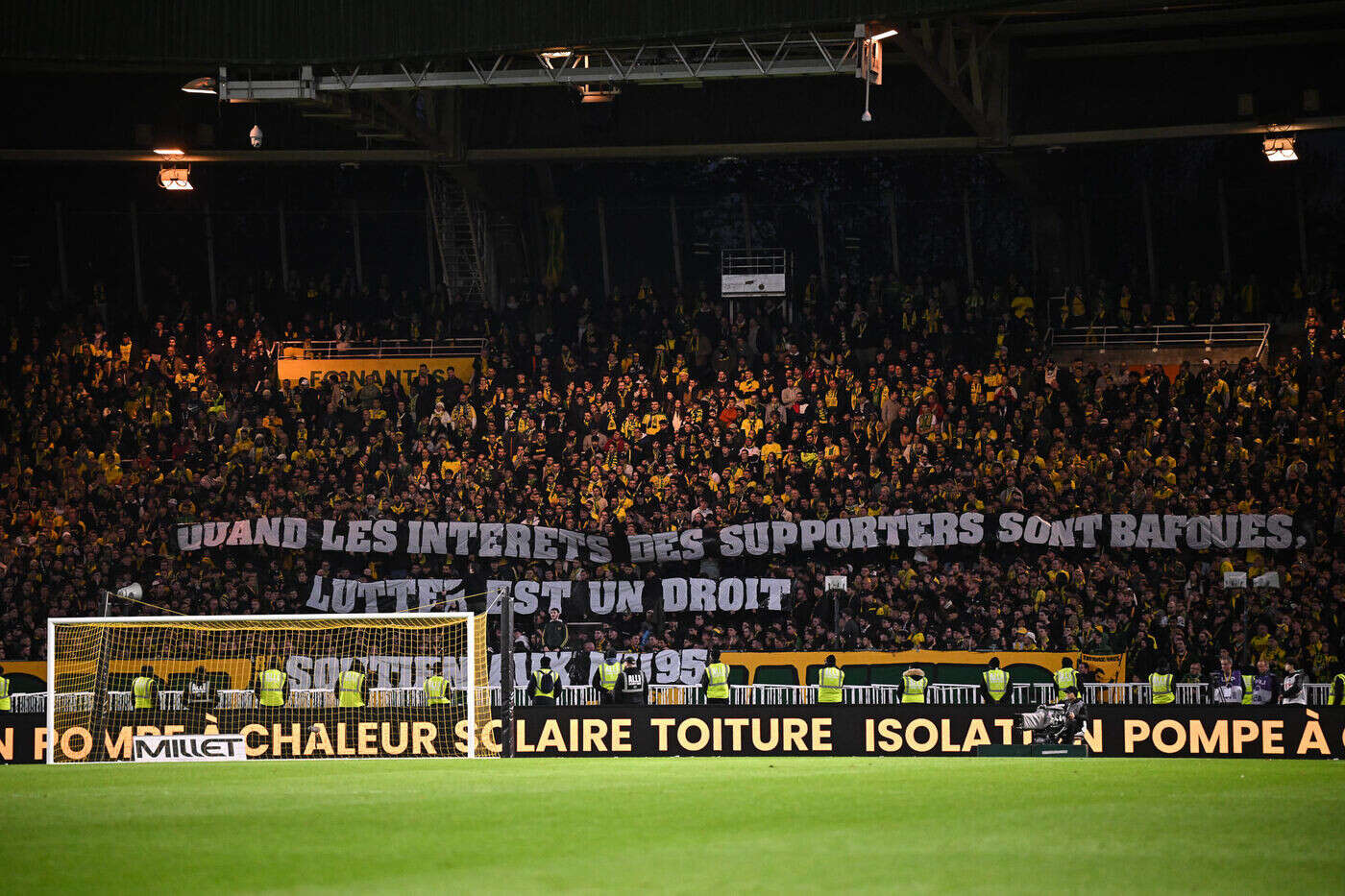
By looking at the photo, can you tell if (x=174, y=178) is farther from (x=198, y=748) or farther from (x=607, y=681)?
(x=198, y=748)

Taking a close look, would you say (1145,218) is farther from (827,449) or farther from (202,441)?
(202,441)

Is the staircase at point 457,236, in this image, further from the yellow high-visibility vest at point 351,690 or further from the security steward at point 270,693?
the yellow high-visibility vest at point 351,690

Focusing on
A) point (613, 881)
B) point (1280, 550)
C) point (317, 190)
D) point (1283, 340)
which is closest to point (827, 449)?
point (1280, 550)

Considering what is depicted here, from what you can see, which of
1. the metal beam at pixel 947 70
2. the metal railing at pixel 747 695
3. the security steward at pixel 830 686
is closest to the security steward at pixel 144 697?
the metal railing at pixel 747 695

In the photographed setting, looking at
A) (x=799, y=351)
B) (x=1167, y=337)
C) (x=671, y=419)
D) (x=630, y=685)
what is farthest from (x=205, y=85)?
(x=1167, y=337)

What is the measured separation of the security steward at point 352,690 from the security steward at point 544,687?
2.57 metres

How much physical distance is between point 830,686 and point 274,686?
27.5ft

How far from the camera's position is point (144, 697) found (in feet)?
79.8

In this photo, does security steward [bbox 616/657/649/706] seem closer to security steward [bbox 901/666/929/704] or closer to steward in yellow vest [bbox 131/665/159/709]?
security steward [bbox 901/666/929/704]

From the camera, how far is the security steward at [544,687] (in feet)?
83.7

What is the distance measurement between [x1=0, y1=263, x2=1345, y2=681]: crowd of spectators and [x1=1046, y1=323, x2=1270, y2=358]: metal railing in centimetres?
32

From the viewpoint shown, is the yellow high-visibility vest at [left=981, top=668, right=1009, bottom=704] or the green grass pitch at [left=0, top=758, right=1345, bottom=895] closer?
the green grass pitch at [left=0, top=758, right=1345, bottom=895]

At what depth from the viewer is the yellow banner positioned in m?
36.5

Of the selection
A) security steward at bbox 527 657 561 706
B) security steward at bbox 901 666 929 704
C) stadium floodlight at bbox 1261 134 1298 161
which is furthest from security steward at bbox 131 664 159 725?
stadium floodlight at bbox 1261 134 1298 161
